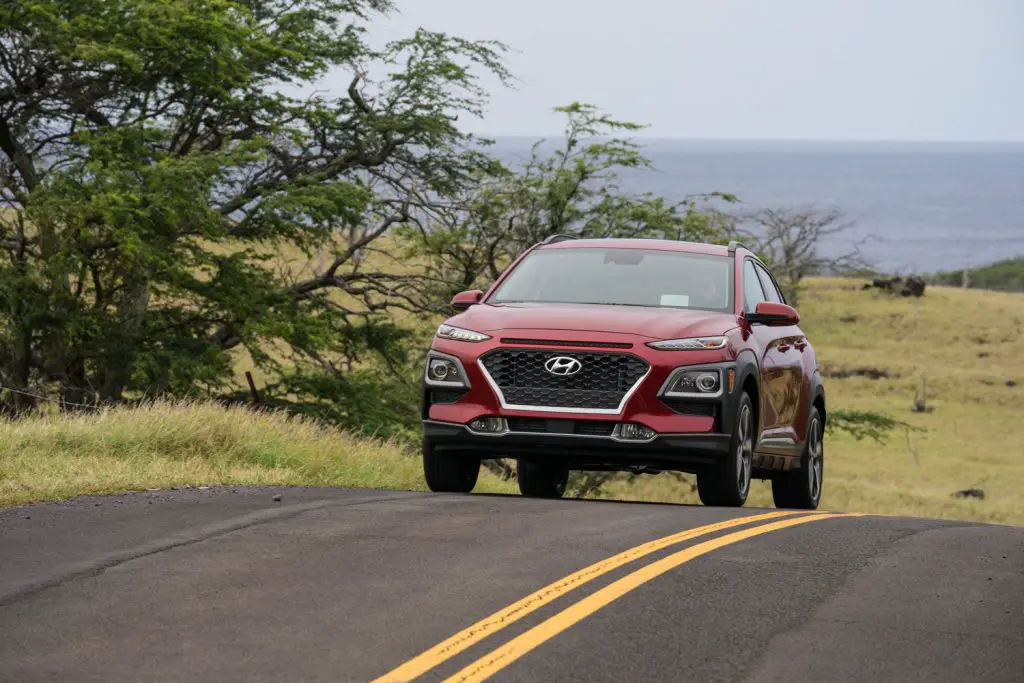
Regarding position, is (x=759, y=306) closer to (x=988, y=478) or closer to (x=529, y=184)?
(x=529, y=184)

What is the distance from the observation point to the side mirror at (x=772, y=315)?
1141cm

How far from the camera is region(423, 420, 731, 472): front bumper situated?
10.5 meters

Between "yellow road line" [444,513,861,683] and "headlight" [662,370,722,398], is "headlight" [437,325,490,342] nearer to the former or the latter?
"headlight" [662,370,722,398]

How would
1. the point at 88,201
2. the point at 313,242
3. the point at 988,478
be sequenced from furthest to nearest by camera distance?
the point at 988,478 → the point at 313,242 → the point at 88,201

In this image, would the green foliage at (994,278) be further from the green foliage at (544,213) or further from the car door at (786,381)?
the car door at (786,381)

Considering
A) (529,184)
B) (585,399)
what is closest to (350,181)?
(529,184)

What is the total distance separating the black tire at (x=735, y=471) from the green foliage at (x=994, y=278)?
103 m

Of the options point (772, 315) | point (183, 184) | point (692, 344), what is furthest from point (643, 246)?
point (183, 184)

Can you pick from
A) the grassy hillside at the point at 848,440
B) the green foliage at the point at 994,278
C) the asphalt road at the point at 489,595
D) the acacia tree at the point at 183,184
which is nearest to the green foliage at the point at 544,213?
the acacia tree at the point at 183,184

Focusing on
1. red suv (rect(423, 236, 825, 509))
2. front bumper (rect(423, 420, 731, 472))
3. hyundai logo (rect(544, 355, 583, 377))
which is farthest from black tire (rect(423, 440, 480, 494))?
hyundai logo (rect(544, 355, 583, 377))

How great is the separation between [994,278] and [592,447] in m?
112

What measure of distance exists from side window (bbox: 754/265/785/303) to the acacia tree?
12.9 meters

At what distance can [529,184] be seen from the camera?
99.6 feet

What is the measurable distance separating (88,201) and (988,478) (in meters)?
30.2
